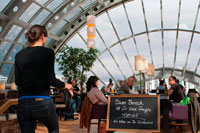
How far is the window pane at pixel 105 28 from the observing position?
14.2 metres

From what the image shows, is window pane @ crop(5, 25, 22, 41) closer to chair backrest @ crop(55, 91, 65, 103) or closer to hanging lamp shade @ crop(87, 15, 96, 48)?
chair backrest @ crop(55, 91, 65, 103)

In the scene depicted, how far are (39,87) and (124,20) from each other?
41.9 ft

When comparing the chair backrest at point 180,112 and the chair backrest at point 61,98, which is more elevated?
the chair backrest at point 61,98

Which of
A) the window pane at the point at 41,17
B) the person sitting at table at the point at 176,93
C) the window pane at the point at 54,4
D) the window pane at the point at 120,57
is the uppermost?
the window pane at the point at 54,4

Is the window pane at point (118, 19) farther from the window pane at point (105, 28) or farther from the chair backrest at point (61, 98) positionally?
the chair backrest at point (61, 98)

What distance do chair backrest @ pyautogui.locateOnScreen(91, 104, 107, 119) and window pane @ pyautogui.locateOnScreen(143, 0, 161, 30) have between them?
10.4m

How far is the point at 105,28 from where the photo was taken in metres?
14.2

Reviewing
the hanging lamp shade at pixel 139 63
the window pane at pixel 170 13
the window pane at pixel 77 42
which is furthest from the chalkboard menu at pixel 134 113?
the window pane at pixel 77 42

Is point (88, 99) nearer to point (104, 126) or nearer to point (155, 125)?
point (104, 126)

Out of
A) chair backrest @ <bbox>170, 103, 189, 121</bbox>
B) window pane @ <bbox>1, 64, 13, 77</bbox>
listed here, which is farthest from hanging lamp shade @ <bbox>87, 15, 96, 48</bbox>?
window pane @ <bbox>1, 64, 13, 77</bbox>

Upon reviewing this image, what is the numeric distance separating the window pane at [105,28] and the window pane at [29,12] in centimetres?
376

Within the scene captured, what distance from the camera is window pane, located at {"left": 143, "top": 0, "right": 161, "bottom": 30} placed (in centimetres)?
1359

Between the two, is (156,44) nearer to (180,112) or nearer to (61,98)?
(61,98)

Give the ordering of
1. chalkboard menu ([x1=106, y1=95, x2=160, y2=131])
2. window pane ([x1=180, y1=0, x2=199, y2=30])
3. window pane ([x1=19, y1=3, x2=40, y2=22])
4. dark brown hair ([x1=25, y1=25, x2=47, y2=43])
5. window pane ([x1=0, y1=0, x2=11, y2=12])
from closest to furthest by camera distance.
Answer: dark brown hair ([x1=25, y1=25, x2=47, y2=43])
chalkboard menu ([x1=106, y1=95, x2=160, y2=131])
window pane ([x1=0, y1=0, x2=11, y2=12])
window pane ([x1=19, y1=3, x2=40, y2=22])
window pane ([x1=180, y1=0, x2=199, y2=30])
